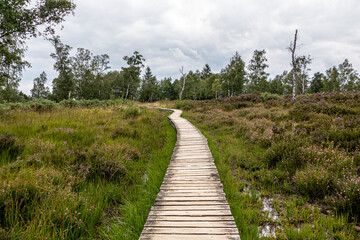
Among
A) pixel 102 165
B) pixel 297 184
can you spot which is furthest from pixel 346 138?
pixel 102 165

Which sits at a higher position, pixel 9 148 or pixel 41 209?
pixel 9 148

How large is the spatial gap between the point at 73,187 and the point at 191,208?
2.78 meters

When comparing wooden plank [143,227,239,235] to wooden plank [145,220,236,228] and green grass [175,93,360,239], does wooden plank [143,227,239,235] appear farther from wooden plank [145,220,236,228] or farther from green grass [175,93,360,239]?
green grass [175,93,360,239]

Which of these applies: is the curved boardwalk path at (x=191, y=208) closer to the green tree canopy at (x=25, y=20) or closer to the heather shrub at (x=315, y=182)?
the heather shrub at (x=315, y=182)

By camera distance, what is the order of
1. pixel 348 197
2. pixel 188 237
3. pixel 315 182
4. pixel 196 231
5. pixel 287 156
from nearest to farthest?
pixel 188 237 < pixel 196 231 < pixel 348 197 < pixel 315 182 < pixel 287 156

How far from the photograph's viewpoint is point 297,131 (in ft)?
21.6

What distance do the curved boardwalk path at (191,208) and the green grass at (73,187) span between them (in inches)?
13.8

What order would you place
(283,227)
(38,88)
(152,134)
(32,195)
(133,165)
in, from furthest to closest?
(38,88) → (152,134) → (133,165) → (32,195) → (283,227)

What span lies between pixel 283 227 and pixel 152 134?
7.23 meters

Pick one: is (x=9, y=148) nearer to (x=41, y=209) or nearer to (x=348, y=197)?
(x=41, y=209)

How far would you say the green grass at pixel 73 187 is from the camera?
2467 mm

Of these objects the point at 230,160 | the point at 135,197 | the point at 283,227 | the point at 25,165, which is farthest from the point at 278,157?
the point at 25,165

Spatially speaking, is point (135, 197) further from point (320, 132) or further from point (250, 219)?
point (320, 132)

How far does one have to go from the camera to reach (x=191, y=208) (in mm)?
2816
